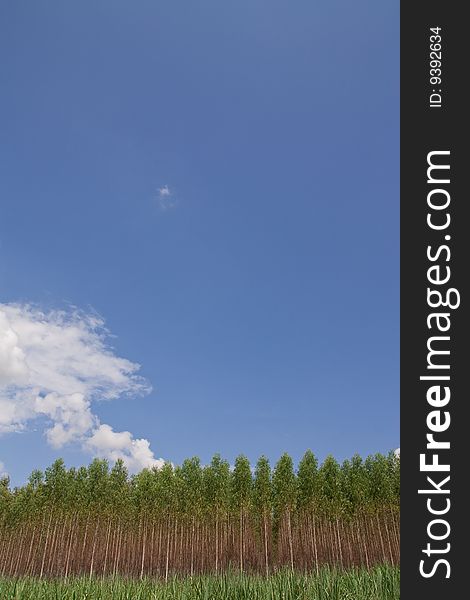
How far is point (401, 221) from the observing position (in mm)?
3707

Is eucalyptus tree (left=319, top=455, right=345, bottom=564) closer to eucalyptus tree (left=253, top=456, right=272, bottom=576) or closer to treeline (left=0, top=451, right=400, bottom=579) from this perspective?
treeline (left=0, top=451, right=400, bottom=579)

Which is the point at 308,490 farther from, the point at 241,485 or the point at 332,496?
the point at 241,485

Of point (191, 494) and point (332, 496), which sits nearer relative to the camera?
point (332, 496)

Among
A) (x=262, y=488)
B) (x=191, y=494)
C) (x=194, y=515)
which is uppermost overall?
(x=262, y=488)

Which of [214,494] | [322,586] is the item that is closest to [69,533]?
[214,494]

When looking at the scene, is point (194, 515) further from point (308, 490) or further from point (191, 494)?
point (308, 490)

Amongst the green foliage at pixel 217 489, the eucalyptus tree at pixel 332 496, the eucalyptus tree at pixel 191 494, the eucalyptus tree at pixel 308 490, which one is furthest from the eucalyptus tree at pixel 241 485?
the eucalyptus tree at pixel 332 496

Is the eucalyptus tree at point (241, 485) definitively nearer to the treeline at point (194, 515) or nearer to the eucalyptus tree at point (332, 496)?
the treeline at point (194, 515)

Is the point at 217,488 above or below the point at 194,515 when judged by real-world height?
above

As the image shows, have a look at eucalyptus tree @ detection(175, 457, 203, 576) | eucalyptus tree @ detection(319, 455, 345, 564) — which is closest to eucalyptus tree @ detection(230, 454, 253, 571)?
eucalyptus tree @ detection(175, 457, 203, 576)

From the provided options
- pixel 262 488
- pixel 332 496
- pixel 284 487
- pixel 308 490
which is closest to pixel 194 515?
pixel 262 488

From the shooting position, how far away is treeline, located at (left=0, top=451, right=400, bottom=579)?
2539 centimetres

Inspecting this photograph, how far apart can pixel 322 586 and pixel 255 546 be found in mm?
19266

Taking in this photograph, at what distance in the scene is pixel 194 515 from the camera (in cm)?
2747
